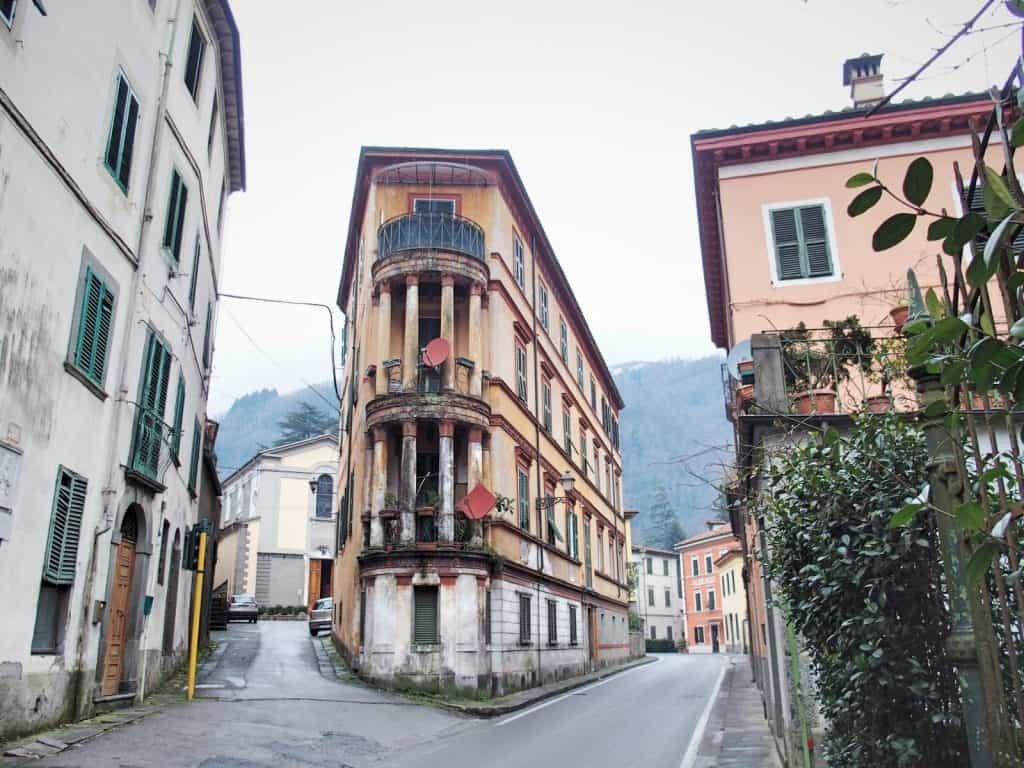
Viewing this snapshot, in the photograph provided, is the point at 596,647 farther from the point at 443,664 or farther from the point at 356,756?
the point at 356,756

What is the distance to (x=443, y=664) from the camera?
2009cm

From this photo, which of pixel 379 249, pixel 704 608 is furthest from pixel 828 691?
pixel 704 608

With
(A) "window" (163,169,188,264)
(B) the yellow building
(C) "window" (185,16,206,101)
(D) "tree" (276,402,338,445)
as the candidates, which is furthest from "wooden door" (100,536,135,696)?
(D) "tree" (276,402,338,445)

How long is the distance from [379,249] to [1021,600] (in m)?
22.8

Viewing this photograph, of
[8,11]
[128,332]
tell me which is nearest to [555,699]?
[128,332]

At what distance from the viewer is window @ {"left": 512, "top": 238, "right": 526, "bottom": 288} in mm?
27422

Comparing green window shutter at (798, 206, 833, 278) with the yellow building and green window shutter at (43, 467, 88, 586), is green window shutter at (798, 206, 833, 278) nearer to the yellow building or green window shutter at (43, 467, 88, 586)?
the yellow building

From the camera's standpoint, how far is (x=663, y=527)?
128 metres

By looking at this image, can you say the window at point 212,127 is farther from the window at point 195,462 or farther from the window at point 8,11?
the window at point 8,11

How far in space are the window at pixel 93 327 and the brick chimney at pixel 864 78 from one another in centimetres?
1481

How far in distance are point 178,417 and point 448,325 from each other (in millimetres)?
7869

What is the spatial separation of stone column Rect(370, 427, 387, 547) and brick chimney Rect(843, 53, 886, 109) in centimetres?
1401

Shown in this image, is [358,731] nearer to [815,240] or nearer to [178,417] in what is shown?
[178,417]

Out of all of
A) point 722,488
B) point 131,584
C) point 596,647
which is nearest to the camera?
point 722,488
